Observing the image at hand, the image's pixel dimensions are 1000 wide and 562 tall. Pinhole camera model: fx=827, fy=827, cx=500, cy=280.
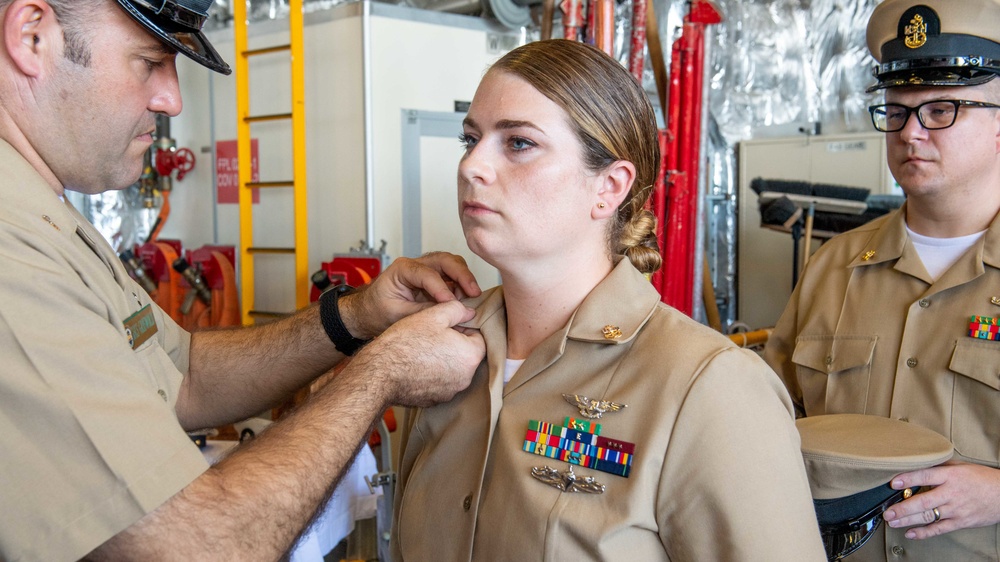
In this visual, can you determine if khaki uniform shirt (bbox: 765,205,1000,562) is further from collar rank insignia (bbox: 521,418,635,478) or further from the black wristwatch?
the black wristwatch

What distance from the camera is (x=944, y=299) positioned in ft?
6.41

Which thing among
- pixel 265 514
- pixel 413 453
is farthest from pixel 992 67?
pixel 265 514

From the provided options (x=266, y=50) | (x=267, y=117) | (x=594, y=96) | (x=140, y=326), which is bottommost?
→ (x=140, y=326)

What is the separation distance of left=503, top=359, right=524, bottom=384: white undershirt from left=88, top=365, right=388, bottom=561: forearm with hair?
11.4 inches

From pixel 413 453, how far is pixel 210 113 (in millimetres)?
3456

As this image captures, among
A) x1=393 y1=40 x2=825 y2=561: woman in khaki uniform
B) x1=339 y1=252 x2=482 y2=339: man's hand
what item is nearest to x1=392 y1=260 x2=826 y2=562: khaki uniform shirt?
x1=393 y1=40 x2=825 y2=561: woman in khaki uniform

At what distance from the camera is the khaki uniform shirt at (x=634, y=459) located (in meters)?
1.24

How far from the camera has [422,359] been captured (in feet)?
4.99

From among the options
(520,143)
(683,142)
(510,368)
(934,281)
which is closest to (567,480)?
(510,368)

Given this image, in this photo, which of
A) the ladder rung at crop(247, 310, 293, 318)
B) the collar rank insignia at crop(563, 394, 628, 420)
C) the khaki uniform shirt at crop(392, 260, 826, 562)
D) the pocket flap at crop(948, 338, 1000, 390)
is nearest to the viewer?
the khaki uniform shirt at crop(392, 260, 826, 562)

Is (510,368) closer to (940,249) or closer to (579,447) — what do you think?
(579,447)

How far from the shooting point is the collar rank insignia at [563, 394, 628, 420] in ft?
4.50

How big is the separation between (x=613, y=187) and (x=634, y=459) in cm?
54

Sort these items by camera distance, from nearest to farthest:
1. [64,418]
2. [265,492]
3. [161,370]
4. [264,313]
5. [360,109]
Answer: [64,418]
[265,492]
[161,370]
[360,109]
[264,313]
